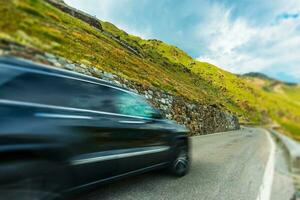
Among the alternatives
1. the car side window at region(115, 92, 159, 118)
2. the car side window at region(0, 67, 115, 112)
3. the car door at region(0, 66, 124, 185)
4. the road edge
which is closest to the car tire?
the car side window at region(115, 92, 159, 118)

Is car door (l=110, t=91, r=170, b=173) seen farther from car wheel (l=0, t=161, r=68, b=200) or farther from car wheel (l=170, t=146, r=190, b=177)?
car wheel (l=0, t=161, r=68, b=200)

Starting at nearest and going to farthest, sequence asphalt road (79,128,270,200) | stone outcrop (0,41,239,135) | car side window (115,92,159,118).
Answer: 1. car side window (115,92,159,118)
2. asphalt road (79,128,270,200)
3. stone outcrop (0,41,239,135)

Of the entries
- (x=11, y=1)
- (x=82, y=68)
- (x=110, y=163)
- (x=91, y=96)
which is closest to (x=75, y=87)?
(x=91, y=96)

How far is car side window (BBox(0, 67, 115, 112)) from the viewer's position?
8.50 ft

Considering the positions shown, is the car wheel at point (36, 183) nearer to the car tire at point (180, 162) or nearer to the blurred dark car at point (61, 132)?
the blurred dark car at point (61, 132)

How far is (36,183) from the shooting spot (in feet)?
8.42

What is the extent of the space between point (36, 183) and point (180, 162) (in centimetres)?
357

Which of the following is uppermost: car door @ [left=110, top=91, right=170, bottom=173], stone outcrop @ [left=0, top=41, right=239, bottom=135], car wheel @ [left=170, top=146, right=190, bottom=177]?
stone outcrop @ [left=0, top=41, right=239, bottom=135]

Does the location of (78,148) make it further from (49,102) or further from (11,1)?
(11,1)

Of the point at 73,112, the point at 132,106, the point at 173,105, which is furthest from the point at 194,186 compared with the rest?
the point at 173,105

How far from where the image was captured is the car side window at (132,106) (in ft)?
13.8

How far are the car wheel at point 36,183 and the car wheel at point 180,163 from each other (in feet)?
9.93

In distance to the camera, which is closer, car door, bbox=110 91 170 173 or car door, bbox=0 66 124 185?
car door, bbox=0 66 124 185

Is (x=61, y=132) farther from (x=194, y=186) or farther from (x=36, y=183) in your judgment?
(x=194, y=186)
